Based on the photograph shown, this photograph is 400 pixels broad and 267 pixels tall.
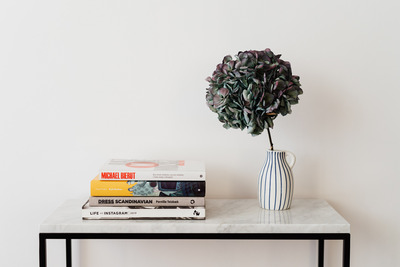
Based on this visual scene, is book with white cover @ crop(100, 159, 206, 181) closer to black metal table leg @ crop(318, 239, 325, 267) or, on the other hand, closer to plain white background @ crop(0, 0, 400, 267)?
plain white background @ crop(0, 0, 400, 267)

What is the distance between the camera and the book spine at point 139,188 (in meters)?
1.25

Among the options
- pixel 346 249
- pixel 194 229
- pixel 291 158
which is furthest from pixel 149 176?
pixel 346 249

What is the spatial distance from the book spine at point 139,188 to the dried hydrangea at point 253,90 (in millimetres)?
231

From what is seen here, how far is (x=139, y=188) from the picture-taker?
1.26 metres

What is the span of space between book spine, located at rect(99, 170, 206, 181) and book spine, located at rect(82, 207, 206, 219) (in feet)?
0.26

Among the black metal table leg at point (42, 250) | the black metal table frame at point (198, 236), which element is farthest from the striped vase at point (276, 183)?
the black metal table leg at point (42, 250)

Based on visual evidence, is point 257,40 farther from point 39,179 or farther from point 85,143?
point 39,179

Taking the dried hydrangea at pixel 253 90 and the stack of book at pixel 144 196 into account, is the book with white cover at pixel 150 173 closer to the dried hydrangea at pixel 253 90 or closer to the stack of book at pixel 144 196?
the stack of book at pixel 144 196

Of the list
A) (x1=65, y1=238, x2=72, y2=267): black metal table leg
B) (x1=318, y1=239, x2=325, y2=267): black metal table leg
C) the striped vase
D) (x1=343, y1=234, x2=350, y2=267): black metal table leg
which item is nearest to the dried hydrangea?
the striped vase

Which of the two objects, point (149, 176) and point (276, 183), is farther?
point (276, 183)

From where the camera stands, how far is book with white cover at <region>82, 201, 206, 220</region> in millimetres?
1254

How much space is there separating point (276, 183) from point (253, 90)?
0.28 meters

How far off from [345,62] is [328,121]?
0.20 metres

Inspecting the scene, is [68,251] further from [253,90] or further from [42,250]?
[253,90]
